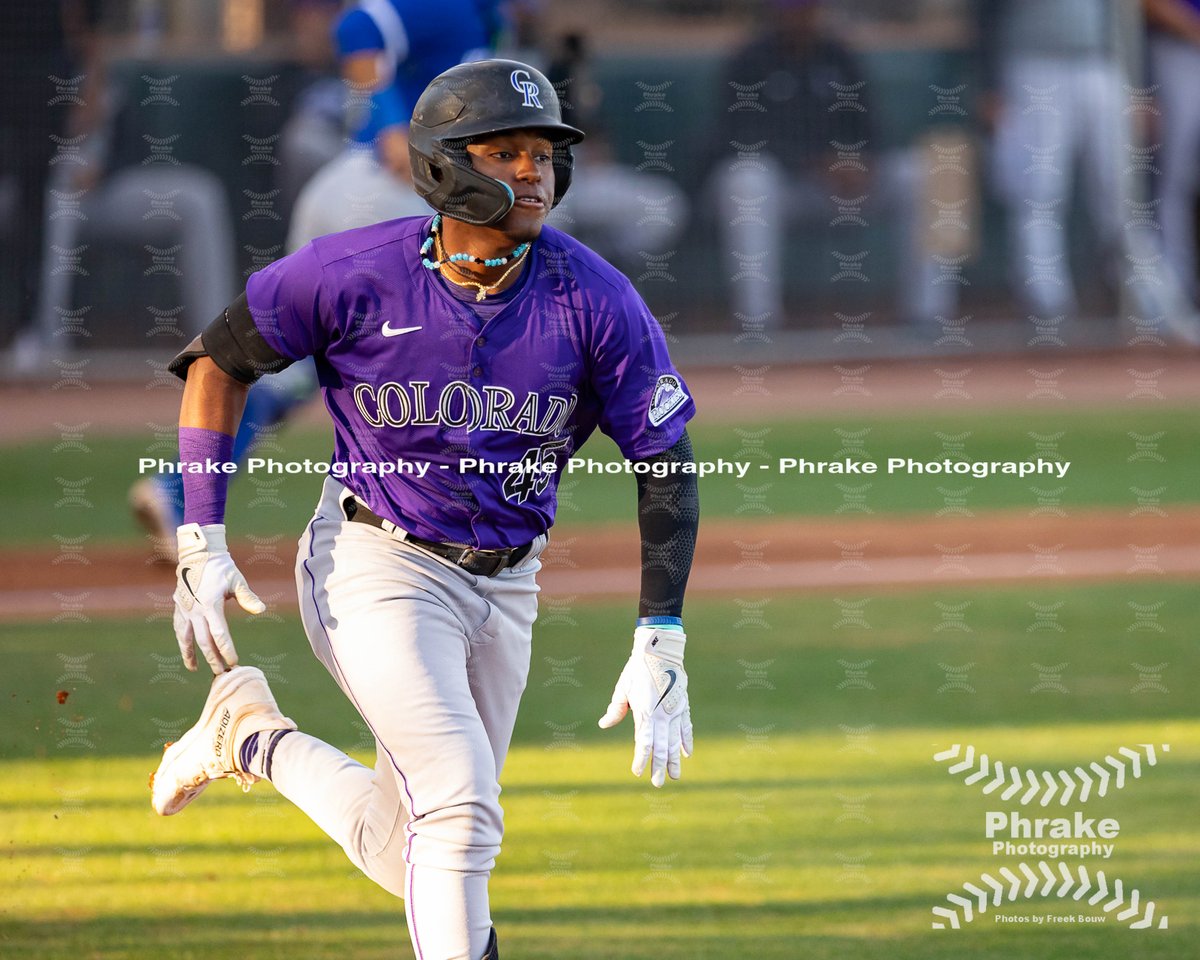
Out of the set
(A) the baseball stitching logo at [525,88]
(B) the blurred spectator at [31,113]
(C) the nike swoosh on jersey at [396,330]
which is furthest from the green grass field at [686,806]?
(B) the blurred spectator at [31,113]

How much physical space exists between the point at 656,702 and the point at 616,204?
10.8 m

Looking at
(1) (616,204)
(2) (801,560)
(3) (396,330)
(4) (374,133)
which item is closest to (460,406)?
(3) (396,330)

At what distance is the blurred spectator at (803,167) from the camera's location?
1409 centimetres

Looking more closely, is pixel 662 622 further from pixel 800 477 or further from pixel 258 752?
pixel 800 477

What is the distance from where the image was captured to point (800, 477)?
10.5m

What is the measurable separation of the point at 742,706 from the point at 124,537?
4.00m

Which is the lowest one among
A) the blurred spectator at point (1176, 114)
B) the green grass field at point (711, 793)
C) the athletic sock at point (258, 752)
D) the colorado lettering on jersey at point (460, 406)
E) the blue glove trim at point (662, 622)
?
→ the green grass field at point (711, 793)

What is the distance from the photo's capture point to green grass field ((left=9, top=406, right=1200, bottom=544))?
9406 mm

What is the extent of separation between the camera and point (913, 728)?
5.44 metres

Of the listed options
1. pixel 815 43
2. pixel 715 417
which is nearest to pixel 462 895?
pixel 715 417

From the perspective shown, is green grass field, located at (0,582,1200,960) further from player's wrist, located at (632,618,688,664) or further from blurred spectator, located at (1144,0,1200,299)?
blurred spectator, located at (1144,0,1200,299)

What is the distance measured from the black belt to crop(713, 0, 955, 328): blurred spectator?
10743mm

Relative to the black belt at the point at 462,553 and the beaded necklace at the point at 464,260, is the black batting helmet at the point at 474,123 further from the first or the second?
the black belt at the point at 462,553

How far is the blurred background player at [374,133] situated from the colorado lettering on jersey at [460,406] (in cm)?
323
